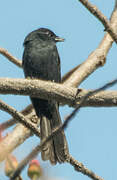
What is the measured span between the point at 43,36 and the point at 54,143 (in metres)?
2.17

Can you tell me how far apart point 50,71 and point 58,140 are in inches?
48.4

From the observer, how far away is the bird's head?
18.5 feet

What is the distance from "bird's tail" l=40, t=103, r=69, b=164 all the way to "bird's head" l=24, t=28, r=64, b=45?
126 centimetres

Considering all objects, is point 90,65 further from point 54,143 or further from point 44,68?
point 54,143

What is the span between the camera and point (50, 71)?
16.7 feet

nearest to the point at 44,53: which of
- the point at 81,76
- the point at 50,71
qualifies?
the point at 50,71

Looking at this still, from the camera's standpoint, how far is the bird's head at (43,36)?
5652mm

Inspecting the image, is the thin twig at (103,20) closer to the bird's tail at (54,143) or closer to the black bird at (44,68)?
the bird's tail at (54,143)

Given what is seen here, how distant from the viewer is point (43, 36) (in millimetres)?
5754

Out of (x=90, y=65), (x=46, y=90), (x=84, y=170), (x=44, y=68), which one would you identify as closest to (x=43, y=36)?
(x=44, y=68)

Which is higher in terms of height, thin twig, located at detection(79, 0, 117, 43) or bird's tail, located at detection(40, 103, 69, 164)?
thin twig, located at detection(79, 0, 117, 43)

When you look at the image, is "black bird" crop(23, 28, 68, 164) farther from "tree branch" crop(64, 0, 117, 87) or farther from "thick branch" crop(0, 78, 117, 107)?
"thick branch" crop(0, 78, 117, 107)

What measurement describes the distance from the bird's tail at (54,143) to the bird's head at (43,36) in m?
1.26

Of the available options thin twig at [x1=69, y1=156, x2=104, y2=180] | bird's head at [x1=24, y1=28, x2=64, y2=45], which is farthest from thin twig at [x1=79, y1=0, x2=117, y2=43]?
bird's head at [x1=24, y1=28, x2=64, y2=45]
